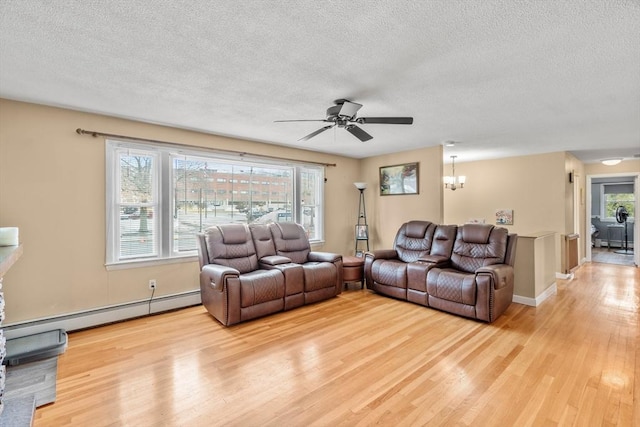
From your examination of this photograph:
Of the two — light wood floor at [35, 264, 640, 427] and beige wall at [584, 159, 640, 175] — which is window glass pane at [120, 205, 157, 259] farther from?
beige wall at [584, 159, 640, 175]

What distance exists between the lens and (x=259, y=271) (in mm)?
3875

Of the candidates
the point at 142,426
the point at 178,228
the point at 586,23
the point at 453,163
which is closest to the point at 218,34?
the point at 586,23

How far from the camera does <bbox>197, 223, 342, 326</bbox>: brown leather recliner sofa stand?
334 cm

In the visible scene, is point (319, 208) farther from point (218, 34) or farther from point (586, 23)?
point (586, 23)

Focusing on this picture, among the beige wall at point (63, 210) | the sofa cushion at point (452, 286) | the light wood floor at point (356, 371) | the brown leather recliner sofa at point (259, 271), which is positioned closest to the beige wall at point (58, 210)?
the beige wall at point (63, 210)

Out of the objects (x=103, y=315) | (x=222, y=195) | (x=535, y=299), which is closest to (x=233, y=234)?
(x=222, y=195)

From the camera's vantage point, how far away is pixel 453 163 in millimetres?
6727

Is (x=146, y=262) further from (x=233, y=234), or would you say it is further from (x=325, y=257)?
(x=325, y=257)

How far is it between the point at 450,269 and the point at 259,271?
2584 mm

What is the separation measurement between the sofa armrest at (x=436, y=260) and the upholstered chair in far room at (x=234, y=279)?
6.49 ft

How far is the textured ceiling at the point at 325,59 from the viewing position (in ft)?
5.47

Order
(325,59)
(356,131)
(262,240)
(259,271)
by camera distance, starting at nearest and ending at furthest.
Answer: (325,59)
(356,131)
(259,271)
(262,240)

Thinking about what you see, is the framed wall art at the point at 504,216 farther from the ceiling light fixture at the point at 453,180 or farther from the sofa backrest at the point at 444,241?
the sofa backrest at the point at 444,241

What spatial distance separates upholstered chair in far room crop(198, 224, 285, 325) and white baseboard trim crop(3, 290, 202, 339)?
1.62ft
